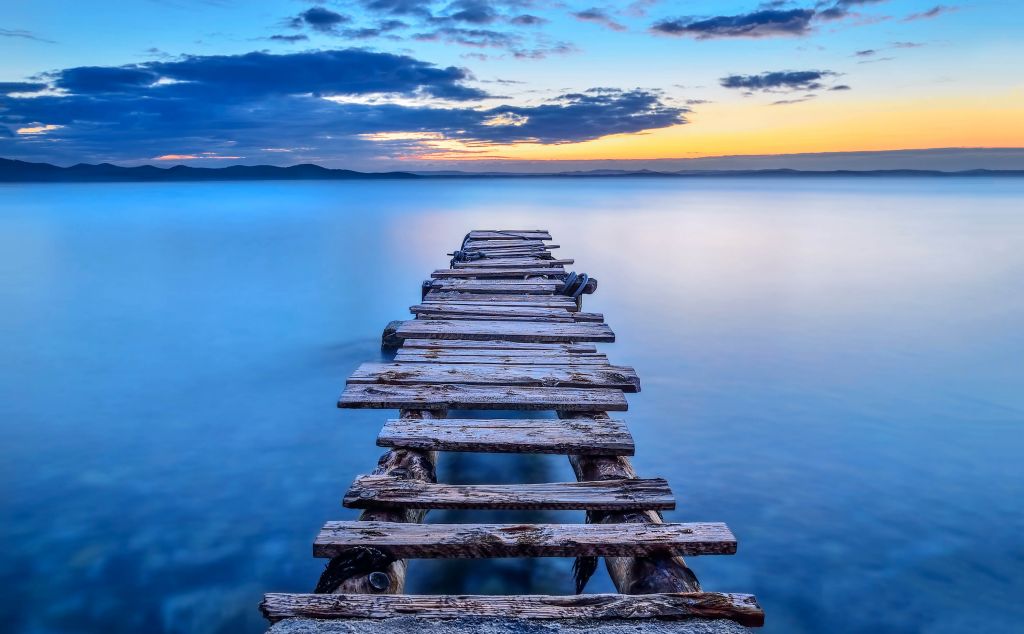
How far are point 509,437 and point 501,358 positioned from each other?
1426mm

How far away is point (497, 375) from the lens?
4.41 m

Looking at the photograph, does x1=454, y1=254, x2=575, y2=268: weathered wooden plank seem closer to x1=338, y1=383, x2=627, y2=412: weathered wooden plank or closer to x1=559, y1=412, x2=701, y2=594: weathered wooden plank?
x1=338, y1=383, x2=627, y2=412: weathered wooden plank

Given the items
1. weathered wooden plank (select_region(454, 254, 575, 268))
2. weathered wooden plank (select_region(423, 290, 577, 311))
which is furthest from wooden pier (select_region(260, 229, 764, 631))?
weathered wooden plank (select_region(454, 254, 575, 268))

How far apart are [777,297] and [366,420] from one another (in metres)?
12.0

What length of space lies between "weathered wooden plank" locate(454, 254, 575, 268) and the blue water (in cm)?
204

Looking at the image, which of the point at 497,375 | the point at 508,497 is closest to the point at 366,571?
the point at 508,497

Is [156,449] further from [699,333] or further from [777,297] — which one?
[777,297]

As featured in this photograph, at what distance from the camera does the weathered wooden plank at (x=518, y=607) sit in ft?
6.71

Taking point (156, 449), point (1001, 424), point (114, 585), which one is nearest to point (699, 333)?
point (1001, 424)

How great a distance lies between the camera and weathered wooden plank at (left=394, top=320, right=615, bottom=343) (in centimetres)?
557

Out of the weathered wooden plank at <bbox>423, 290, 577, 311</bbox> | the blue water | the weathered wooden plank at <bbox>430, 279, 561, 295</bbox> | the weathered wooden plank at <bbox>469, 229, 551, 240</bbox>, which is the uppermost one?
the weathered wooden plank at <bbox>469, 229, 551, 240</bbox>

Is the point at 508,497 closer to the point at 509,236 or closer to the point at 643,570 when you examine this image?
the point at 643,570

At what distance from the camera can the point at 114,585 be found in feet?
14.2

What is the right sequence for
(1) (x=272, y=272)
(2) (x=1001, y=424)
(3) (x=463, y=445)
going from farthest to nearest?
(1) (x=272, y=272), (2) (x=1001, y=424), (3) (x=463, y=445)
